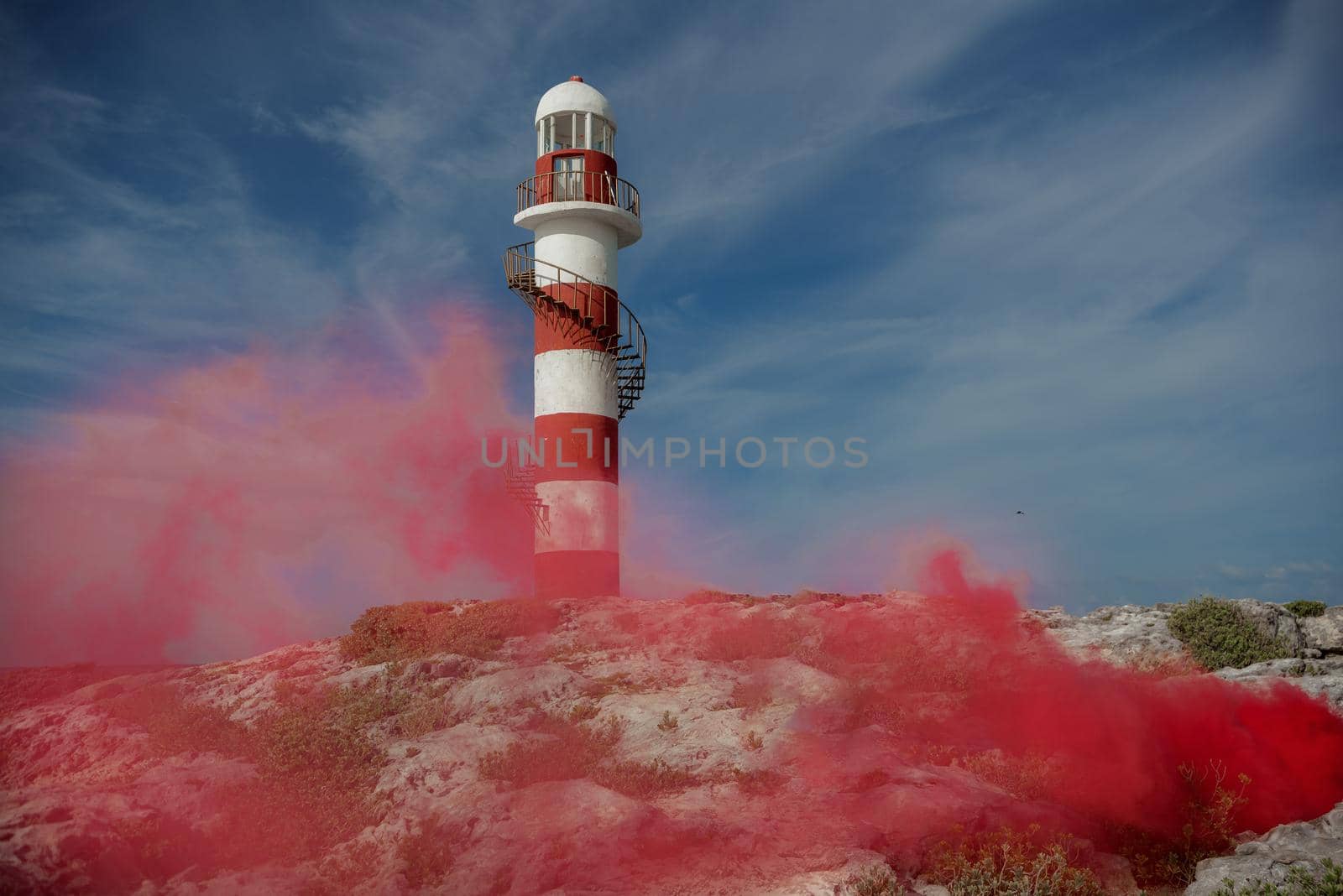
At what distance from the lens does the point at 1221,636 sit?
67.1ft

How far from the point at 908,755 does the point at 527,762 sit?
5.75m

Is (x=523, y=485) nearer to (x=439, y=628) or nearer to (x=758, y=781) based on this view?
(x=439, y=628)

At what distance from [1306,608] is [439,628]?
72.4 ft

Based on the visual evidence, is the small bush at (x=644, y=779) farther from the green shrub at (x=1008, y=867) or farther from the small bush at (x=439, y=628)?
the small bush at (x=439, y=628)

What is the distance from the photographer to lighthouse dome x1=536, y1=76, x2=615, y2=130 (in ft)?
97.4

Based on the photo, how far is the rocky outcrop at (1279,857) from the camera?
438 inches

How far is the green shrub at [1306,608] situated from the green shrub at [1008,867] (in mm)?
16611

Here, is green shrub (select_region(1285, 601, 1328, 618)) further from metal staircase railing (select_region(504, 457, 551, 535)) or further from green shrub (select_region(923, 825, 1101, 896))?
metal staircase railing (select_region(504, 457, 551, 535))

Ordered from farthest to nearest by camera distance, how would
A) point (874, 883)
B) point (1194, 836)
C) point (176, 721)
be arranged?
1. point (176, 721)
2. point (1194, 836)
3. point (874, 883)

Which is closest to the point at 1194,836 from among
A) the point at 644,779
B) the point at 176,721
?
the point at 644,779

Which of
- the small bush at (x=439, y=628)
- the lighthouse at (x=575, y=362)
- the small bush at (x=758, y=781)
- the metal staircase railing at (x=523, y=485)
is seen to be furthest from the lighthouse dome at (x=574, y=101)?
the small bush at (x=758, y=781)

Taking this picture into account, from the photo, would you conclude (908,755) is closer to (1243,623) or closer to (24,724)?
(1243,623)

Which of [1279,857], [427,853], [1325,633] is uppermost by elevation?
[1325,633]

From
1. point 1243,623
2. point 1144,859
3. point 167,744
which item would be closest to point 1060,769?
point 1144,859
